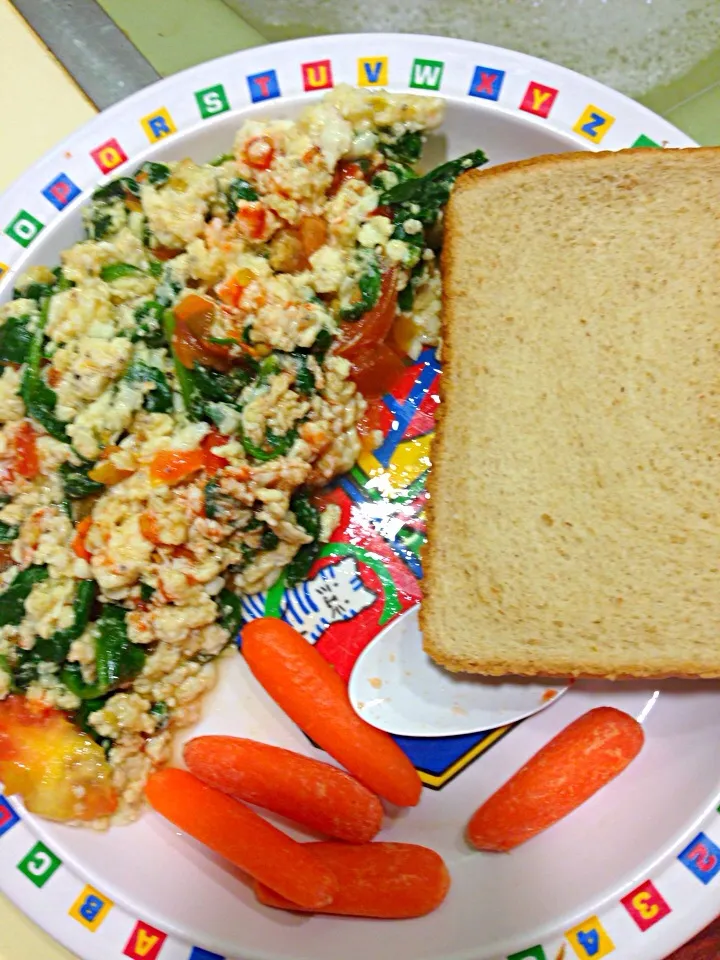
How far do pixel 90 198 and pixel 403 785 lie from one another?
1.74 metres

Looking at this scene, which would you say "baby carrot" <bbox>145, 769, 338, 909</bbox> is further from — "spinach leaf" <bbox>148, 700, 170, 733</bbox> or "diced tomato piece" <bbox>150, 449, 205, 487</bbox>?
"diced tomato piece" <bbox>150, 449, 205, 487</bbox>

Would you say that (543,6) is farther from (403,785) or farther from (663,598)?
(403,785)

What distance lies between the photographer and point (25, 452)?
1.66 metres

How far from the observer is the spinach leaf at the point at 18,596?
1.60 meters

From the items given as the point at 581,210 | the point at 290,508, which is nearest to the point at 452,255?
the point at 581,210

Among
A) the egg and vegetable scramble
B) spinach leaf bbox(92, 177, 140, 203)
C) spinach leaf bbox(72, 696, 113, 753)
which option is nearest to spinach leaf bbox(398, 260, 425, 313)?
the egg and vegetable scramble

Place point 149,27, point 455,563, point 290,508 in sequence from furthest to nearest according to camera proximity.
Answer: point 149,27, point 290,508, point 455,563

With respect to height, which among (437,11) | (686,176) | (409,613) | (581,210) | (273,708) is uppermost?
(437,11)

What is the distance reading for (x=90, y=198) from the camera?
178cm

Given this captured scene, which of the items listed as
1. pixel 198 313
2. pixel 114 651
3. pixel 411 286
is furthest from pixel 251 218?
pixel 114 651

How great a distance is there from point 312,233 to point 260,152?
0.22m

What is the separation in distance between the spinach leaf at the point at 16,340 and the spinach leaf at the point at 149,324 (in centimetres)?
30

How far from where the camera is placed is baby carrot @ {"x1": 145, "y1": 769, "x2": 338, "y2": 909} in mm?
1540

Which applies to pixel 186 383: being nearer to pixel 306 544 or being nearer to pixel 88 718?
pixel 306 544
